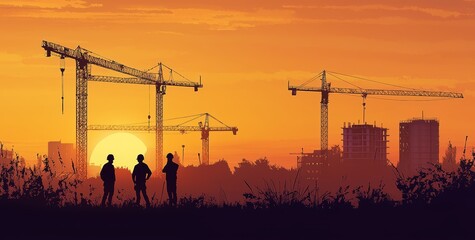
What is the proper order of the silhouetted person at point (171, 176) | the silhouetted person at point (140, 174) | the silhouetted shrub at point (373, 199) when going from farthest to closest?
the silhouetted person at point (140, 174), the silhouetted person at point (171, 176), the silhouetted shrub at point (373, 199)

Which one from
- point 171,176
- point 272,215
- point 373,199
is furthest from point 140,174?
point 373,199

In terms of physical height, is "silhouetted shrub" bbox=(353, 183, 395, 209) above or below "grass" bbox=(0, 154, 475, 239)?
above

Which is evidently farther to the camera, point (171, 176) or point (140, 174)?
point (140, 174)

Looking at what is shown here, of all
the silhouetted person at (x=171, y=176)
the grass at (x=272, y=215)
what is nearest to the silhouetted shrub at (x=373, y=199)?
the grass at (x=272, y=215)

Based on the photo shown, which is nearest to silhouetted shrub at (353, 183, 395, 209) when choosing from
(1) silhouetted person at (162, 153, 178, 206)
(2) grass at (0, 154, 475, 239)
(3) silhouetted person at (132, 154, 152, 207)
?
(2) grass at (0, 154, 475, 239)

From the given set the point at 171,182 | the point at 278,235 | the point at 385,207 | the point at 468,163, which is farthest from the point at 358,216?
the point at 171,182

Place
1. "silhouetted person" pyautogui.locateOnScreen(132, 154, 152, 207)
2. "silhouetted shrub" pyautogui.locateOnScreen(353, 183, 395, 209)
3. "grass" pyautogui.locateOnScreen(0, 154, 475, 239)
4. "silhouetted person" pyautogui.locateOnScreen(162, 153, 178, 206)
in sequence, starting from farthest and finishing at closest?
1. "silhouetted person" pyautogui.locateOnScreen(132, 154, 152, 207)
2. "silhouetted person" pyautogui.locateOnScreen(162, 153, 178, 206)
3. "silhouetted shrub" pyautogui.locateOnScreen(353, 183, 395, 209)
4. "grass" pyautogui.locateOnScreen(0, 154, 475, 239)

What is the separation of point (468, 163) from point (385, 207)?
9.48ft

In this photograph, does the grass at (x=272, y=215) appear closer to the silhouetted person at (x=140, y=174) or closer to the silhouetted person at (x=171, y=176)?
the silhouetted person at (x=171, y=176)

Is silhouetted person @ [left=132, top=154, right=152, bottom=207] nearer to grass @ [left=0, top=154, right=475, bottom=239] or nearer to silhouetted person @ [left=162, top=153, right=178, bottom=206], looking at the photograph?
silhouetted person @ [left=162, top=153, right=178, bottom=206]

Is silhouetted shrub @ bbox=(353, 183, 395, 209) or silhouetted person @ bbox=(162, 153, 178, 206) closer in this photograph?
silhouetted shrub @ bbox=(353, 183, 395, 209)

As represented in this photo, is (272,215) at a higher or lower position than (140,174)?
lower

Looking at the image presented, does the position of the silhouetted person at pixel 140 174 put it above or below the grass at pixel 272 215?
above

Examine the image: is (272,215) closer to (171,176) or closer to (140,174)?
(171,176)
